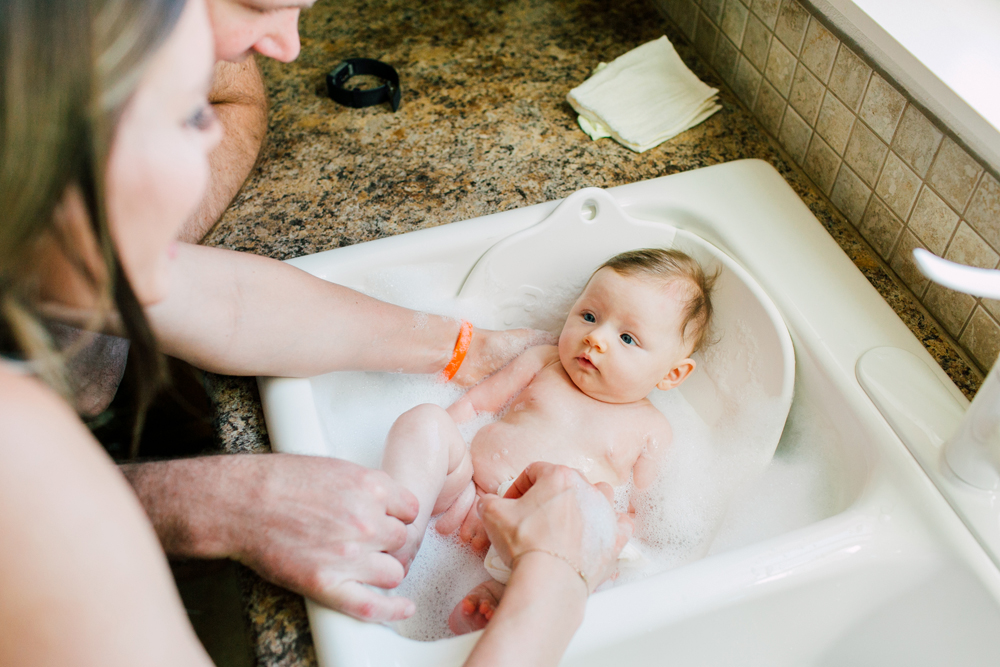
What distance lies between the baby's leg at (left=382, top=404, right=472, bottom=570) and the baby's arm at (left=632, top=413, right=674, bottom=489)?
0.32 meters

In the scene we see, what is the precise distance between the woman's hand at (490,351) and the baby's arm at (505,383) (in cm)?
1

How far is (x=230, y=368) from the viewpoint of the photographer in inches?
35.2

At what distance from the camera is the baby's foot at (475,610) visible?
0.83 m

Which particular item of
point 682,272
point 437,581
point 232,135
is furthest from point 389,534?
point 232,135

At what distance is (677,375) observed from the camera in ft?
3.99

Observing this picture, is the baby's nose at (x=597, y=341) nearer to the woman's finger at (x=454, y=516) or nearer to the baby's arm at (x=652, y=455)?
the baby's arm at (x=652, y=455)

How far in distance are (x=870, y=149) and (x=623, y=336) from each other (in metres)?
0.45

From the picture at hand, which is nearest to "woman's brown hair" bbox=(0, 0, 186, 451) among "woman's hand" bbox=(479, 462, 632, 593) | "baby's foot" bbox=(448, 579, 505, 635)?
"woman's hand" bbox=(479, 462, 632, 593)

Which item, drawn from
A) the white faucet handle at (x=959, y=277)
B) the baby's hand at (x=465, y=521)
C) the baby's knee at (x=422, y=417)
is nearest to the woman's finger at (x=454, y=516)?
the baby's hand at (x=465, y=521)

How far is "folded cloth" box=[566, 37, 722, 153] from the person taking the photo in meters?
1.30

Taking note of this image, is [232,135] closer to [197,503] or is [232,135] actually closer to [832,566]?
[197,503]

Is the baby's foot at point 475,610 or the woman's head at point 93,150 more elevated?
the woman's head at point 93,150

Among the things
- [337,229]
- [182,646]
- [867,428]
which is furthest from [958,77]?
[182,646]

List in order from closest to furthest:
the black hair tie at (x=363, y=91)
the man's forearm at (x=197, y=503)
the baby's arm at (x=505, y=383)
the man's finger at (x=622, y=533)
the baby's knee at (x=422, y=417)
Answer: the man's forearm at (x=197, y=503), the man's finger at (x=622, y=533), the baby's knee at (x=422, y=417), the baby's arm at (x=505, y=383), the black hair tie at (x=363, y=91)
